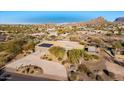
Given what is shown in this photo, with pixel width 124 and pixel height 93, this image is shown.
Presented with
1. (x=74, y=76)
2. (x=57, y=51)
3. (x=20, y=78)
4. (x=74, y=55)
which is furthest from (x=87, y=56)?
(x=20, y=78)

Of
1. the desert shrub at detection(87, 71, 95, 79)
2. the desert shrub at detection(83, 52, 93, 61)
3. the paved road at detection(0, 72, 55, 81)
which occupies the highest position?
the desert shrub at detection(83, 52, 93, 61)

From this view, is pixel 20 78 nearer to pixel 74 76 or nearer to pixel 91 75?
pixel 74 76

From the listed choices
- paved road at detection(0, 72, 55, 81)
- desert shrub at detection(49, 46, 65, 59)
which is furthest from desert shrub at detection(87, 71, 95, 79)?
paved road at detection(0, 72, 55, 81)

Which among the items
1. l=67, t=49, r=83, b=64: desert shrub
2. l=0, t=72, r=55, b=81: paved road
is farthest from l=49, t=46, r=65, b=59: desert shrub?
l=0, t=72, r=55, b=81: paved road

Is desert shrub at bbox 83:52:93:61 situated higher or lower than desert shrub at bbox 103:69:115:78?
higher

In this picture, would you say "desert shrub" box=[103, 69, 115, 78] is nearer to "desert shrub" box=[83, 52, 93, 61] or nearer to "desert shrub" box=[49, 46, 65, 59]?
"desert shrub" box=[83, 52, 93, 61]
